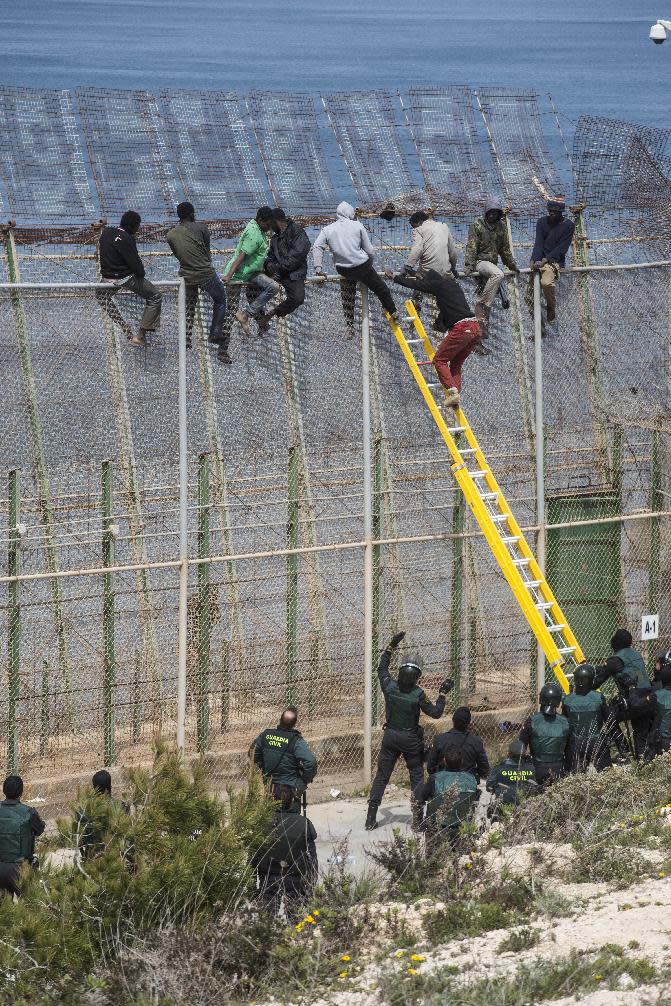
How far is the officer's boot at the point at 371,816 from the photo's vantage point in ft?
52.1

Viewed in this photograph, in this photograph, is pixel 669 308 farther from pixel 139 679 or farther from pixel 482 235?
pixel 139 679

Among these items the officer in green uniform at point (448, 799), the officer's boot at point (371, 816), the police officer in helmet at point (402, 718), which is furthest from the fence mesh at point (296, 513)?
the officer in green uniform at point (448, 799)

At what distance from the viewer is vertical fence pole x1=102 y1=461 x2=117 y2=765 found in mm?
16328

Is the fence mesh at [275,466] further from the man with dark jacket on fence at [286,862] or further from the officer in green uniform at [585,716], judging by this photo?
the man with dark jacket on fence at [286,862]

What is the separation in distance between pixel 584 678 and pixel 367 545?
10.2 feet

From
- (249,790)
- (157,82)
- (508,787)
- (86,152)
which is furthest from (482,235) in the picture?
(157,82)

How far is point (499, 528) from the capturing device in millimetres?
17484

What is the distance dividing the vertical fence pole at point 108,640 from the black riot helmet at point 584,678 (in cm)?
469

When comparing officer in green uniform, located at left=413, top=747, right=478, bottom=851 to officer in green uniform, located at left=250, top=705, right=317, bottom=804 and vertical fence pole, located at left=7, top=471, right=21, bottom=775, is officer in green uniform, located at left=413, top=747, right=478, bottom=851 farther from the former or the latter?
vertical fence pole, located at left=7, top=471, right=21, bottom=775

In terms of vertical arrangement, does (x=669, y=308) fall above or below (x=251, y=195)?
below

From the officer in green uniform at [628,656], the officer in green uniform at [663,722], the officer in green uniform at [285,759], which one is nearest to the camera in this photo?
the officer in green uniform at [285,759]

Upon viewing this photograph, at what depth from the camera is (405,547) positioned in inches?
722

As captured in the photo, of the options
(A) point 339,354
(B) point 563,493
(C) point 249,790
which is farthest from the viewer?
(B) point 563,493

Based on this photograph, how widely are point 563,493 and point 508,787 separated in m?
5.69
